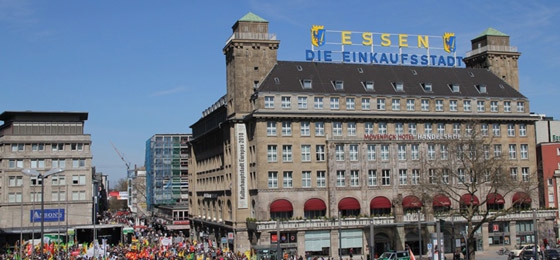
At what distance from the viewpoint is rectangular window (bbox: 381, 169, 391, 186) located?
271 feet

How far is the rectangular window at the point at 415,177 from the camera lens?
275 feet

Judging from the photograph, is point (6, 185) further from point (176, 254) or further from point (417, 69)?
point (417, 69)

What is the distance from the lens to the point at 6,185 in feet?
349

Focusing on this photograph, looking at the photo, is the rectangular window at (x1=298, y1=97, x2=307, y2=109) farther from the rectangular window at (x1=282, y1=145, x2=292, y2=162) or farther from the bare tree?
the bare tree

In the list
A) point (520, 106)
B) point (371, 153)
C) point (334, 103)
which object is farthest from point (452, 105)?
point (334, 103)

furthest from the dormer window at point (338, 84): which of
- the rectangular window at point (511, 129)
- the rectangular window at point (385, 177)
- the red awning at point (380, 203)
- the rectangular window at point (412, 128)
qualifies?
the rectangular window at point (511, 129)

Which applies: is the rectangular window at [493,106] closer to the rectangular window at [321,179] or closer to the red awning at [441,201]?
the red awning at [441,201]

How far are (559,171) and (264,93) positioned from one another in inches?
1853

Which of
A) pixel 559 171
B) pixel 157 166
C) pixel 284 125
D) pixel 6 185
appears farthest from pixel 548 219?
pixel 157 166

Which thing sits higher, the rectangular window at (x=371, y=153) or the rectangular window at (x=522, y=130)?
the rectangular window at (x=522, y=130)

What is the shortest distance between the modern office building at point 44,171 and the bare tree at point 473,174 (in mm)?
56686

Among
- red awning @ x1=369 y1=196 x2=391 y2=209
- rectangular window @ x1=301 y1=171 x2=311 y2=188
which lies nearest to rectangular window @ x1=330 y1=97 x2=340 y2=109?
rectangular window @ x1=301 y1=171 x2=311 y2=188

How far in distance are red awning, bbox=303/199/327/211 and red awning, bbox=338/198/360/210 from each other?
6.80 feet

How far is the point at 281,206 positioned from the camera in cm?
7812
